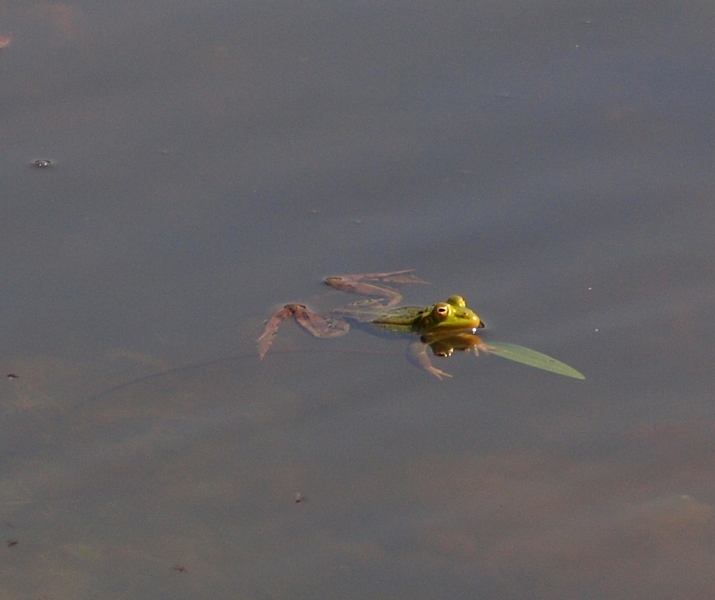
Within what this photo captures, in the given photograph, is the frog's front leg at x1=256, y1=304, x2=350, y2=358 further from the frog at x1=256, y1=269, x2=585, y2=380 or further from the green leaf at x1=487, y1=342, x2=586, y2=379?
the green leaf at x1=487, y1=342, x2=586, y2=379

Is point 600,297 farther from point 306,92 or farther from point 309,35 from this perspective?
point 309,35

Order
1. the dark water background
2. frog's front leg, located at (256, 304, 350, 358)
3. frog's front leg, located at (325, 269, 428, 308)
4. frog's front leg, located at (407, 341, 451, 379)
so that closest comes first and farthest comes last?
the dark water background < frog's front leg, located at (407, 341, 451, 379) < frog's front leg, located at (256, 304, 350, 358) < frog's front leg, located at (325, 269, 428, 308)

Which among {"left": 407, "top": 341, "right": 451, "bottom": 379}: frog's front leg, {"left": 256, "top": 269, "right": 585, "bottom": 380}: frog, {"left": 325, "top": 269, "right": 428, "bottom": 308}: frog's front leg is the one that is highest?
{"left": 325, "top": 269, "right": 428, "bottom": 308}: frog's front leg

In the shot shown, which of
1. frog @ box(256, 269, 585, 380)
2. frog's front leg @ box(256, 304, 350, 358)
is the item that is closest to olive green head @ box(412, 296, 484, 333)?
frog @ box(256, 269, 585, 380)

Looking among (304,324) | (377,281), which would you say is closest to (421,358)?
(377,281)

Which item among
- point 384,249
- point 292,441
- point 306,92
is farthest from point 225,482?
point 306,92

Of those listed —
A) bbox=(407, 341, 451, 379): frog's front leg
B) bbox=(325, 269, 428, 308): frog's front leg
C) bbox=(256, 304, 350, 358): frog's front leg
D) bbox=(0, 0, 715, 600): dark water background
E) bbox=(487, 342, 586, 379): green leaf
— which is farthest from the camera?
bbox=(325, 269, 428, 308): frog's front leg

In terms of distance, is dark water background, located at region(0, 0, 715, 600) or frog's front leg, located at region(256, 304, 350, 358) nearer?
dark water background, located at region(0, 0, 715, 600)
